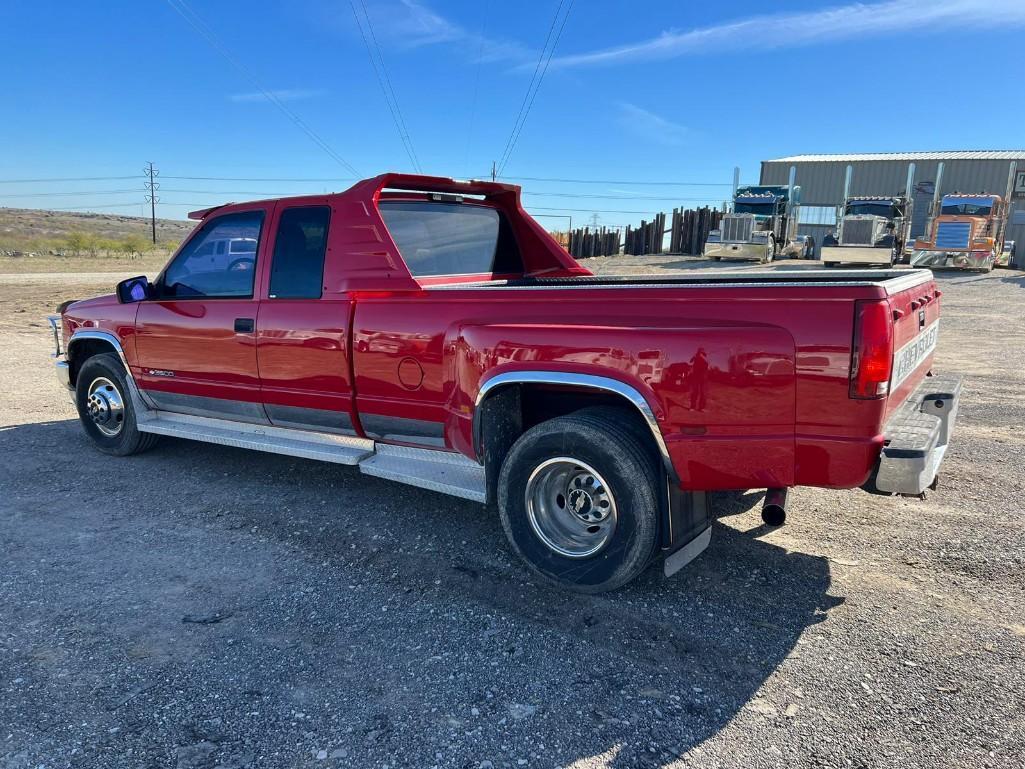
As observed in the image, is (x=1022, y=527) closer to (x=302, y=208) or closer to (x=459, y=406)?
(x=459, y=406)

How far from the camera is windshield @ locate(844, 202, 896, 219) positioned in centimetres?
2562

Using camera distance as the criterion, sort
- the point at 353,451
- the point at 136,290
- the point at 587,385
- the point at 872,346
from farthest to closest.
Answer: the point at 136,290 → the point at 353,451 → the point at 587,385 → the point at 872,346

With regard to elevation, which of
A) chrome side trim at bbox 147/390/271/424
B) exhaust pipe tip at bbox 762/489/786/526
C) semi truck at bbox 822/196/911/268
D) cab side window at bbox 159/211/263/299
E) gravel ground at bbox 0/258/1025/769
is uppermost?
semi truck at bbox 822/196/911/268

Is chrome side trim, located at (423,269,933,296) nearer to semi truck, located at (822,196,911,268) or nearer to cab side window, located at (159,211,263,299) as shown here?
cab side window, located at (159,211,263,299)

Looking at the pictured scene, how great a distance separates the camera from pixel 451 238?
511 centimetres

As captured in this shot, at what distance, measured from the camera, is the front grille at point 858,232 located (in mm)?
25016

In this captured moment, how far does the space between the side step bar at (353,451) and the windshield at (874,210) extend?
84.4ft

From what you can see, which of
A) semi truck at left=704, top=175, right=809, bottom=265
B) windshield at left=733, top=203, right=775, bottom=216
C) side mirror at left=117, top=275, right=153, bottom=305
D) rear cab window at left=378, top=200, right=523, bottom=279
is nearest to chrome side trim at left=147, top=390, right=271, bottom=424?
side mirror at left=117, top=275, right=153, bottom=305

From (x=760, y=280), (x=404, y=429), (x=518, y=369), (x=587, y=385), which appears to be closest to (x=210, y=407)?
(x=404, y=429)

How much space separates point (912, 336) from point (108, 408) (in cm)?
577

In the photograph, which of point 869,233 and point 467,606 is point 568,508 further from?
point 869,233

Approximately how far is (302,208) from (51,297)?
17.8m

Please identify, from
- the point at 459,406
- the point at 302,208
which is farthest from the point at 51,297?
the point at 459,406

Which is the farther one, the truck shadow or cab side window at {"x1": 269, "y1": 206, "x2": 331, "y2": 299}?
cab side window at {"x1": 269, "y1": 206, "x2": 331, "y2": 299}
